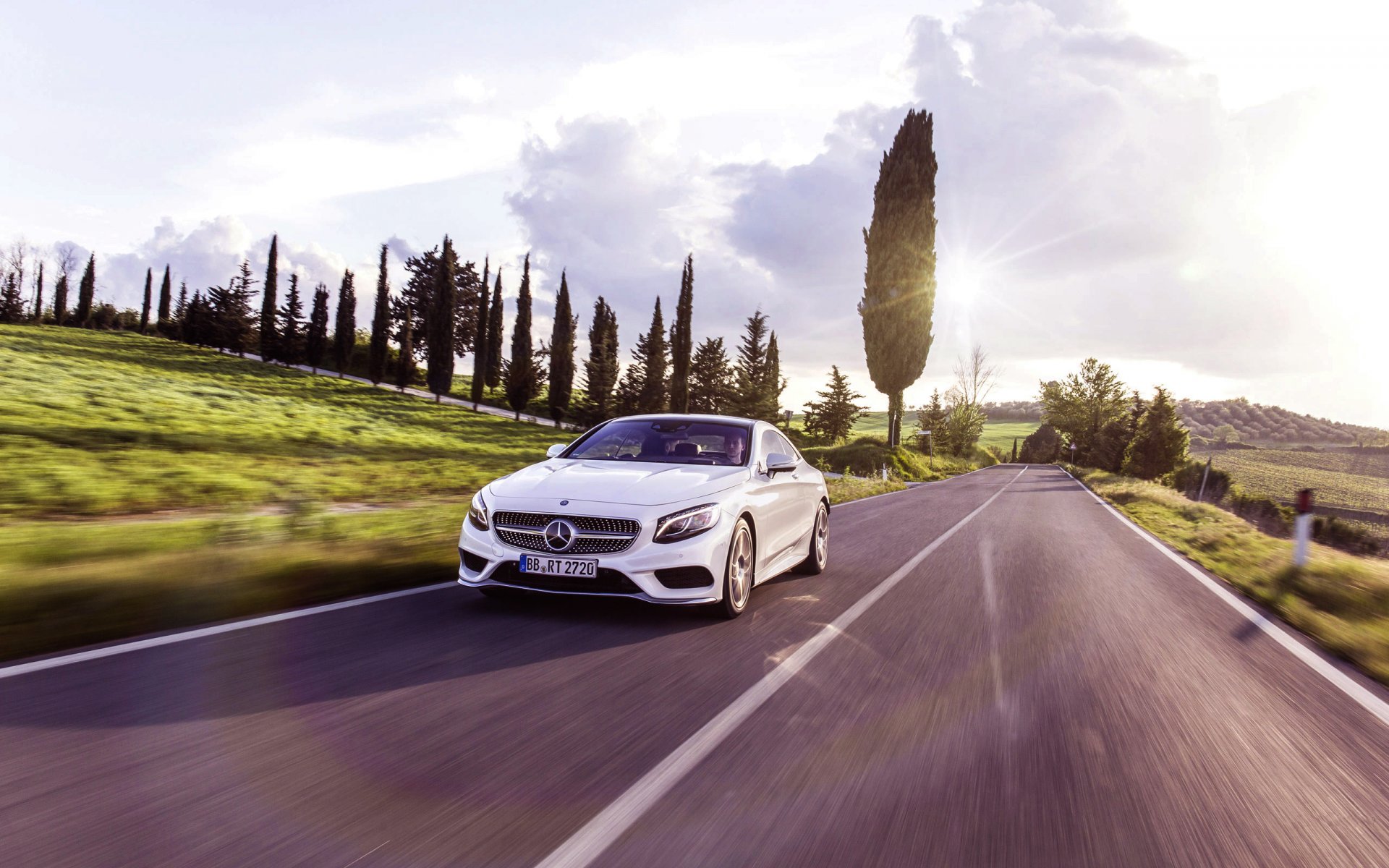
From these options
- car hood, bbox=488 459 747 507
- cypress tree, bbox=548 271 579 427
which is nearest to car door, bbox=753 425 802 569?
car hood, bbox=488 459 747 507

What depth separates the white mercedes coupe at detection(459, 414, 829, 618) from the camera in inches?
210

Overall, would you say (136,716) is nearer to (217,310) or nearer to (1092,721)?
(1092,721)

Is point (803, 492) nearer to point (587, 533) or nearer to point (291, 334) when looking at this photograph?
point (587, 533)

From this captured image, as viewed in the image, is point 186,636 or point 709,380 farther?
point 709,380

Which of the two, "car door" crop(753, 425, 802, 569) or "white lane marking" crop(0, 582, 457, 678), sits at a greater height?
"car door" crop(753, 425, 802, 569)

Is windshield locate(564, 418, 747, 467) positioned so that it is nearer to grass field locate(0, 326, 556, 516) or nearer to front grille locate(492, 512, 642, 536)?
front grille locate(492, 512, 642, 536)

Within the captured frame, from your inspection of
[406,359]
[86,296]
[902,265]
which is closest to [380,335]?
[406,359]

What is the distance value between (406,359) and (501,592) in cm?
5937

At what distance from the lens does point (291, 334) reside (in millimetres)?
65625

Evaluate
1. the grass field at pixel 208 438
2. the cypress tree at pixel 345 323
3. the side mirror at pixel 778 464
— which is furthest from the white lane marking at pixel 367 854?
the cypress tree at pixel 345 323

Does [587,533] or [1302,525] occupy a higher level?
[1302,525]

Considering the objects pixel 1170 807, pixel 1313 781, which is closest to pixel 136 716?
pixel 1170 807

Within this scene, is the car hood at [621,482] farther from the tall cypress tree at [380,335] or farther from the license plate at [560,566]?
the tall cypress tree at [380,335]

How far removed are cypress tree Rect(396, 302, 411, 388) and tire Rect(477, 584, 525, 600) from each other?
5683 centimetres
